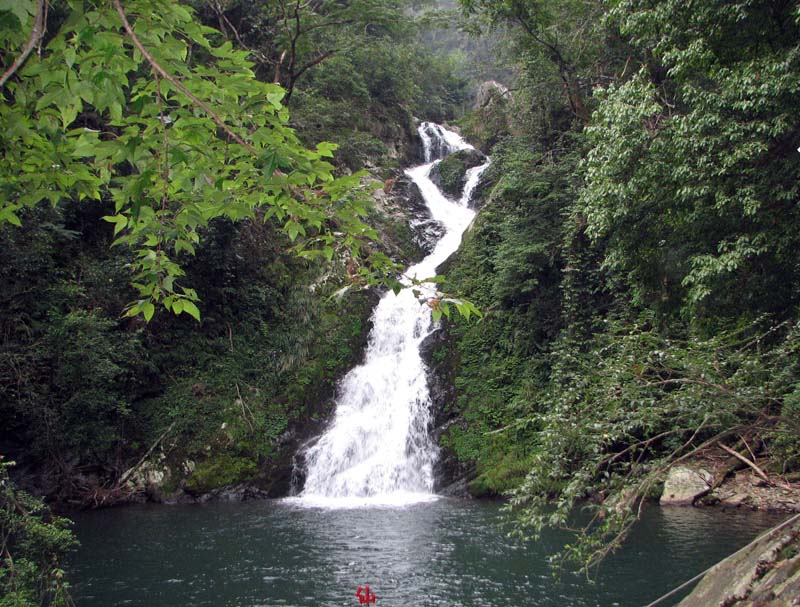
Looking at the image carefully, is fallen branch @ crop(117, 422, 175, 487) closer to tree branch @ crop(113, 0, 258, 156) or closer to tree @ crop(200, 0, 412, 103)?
tree @ crop(200, 0, 412, 103)

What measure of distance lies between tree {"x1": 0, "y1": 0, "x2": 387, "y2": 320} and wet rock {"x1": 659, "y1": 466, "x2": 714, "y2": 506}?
10.8 meters

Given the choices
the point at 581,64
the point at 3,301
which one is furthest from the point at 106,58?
the point at 581,64

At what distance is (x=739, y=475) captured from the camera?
11.4 metres

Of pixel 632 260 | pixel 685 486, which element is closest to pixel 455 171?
pixel 632 260

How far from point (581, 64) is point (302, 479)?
12894 millimetres

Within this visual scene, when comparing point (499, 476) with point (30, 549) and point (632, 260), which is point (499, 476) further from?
point (30, 549)

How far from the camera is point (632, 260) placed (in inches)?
399

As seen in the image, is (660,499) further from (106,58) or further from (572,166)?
(106,58)

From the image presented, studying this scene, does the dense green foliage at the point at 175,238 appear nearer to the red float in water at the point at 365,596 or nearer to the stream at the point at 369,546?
the stream at the point at 369,546

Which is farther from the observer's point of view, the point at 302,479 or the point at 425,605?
the point at 302,479

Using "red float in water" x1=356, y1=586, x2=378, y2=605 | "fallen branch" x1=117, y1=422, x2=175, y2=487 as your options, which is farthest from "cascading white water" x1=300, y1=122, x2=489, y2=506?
"red float in water" x1=356, y1=586, x2=378, y2=605

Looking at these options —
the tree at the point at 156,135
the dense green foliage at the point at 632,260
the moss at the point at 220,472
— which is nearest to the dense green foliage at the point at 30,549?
the tree at the point at 156,135

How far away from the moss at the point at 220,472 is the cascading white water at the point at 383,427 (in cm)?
153

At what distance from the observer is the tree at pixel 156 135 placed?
2.26 m
